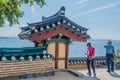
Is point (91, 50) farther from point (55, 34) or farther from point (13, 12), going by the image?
point (13, 12)

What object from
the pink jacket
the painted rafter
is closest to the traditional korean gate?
the painted rafter

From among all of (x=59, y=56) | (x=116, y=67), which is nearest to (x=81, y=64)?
(x=116, y=67)

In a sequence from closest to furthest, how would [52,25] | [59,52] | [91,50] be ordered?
1. [91,50]
2. [52,25]
3. [59,52]

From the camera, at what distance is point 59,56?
15.3m

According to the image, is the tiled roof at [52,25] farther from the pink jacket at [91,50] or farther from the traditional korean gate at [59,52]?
the pink jacket at [91,50]

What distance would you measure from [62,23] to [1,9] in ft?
12.3

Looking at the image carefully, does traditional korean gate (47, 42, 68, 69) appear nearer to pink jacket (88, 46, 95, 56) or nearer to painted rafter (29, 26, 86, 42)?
painted rafter (29, 26, 86, 42)

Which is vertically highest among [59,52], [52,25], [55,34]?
[52,25]

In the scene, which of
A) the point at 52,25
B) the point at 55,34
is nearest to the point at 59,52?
the point at 55,34

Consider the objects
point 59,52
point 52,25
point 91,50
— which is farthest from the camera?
point 59,52

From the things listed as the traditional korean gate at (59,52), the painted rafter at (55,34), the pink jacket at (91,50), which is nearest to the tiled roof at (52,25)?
the painted rafter at (55,34)

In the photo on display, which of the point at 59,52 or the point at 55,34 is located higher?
the point at 55,34

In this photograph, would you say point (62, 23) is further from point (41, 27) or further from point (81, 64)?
point (81, 64)

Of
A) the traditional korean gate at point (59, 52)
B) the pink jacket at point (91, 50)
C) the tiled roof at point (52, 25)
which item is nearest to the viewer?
the tiled roof at point (52, 25)
